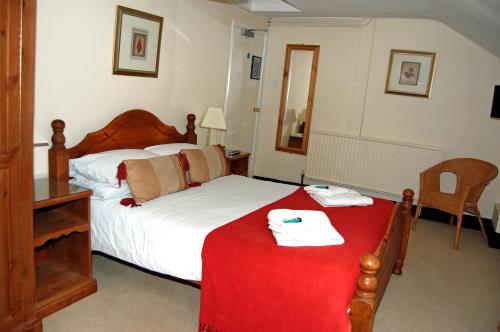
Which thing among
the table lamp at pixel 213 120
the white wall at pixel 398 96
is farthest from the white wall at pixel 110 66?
the white wall at pixel 398 96

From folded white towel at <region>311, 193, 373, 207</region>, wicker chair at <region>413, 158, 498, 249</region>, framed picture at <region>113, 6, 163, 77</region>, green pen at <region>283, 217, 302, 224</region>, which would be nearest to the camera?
green pen at <region>283, 217, 302, 224</region>

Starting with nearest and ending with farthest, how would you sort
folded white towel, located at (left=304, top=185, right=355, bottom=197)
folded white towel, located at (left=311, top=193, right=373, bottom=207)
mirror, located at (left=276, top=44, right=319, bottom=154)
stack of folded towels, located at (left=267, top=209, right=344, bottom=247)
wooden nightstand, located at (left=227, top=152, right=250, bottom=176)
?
stack of folded towels, located at (left=267, top=209, right=344, bottom=247) < folded white towel, located at (left=311, top=193, right=373, bottom=207) < folded white towel, located at (left=304, top=185, right=355, bottom=197) < wooden nightstand, located at (left=227, top=152, right=250, bottom=176) < mirror, located at (left=276, top=44, right=319, bottom=154)

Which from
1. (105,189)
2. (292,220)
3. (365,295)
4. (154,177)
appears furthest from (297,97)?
(365,295)

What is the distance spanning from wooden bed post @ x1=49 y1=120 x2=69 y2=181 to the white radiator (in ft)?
11.2

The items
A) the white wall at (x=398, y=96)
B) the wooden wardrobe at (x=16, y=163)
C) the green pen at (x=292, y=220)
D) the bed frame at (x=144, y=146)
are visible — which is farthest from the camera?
the white wall at (x=398, y=96)

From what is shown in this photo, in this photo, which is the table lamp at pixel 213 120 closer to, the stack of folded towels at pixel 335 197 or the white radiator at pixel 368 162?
the stack of folded towels at pixel 335 197

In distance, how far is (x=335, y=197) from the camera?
306 cm

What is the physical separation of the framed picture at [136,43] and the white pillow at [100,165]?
2.40ft

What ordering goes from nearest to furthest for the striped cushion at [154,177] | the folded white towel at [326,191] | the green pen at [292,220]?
the green pen at [292,220], the striped cushion at [154,177], the folded white towel at [326,191]

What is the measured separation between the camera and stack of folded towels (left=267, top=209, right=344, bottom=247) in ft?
7.07

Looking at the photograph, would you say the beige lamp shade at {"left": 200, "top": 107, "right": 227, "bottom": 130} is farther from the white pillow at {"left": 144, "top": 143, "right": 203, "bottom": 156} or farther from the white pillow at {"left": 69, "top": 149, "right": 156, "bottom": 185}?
the white pillow at {"left": 69, "top": 149, "right": 156, "bottom": 185}

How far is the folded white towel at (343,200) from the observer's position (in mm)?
2982

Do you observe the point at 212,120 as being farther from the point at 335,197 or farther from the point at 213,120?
the point at 335,197

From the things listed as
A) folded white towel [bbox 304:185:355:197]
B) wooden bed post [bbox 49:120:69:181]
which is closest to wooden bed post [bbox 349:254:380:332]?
folded white towel [bbox 304:185:355:197]
